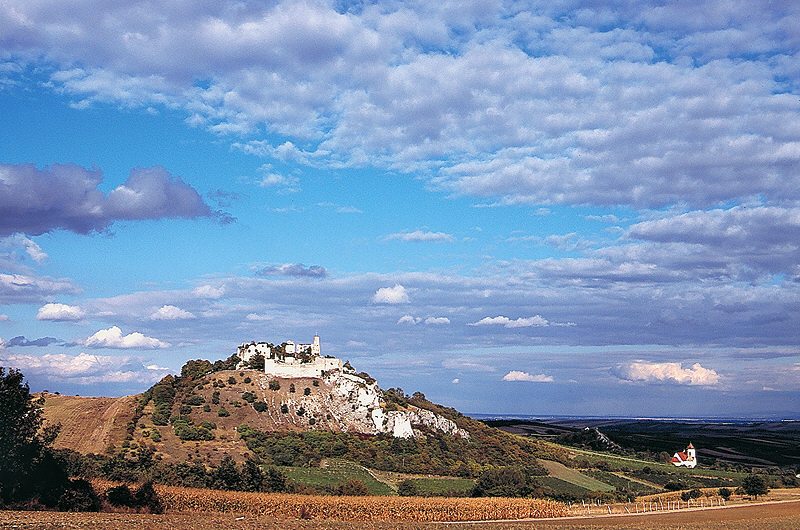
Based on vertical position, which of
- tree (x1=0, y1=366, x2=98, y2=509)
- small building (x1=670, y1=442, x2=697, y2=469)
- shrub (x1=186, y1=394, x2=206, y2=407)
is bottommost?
small building (x1=670, y1=442, x2=697, y2=469)

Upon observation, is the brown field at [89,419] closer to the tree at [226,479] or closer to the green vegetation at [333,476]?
the green vegetation at [333,476]

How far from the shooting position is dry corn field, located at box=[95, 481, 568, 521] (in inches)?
2579

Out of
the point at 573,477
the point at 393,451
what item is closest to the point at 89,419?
the point at 393,451

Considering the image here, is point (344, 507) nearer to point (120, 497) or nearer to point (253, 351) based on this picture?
point (120, 497)

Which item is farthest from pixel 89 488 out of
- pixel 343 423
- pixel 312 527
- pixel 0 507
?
pixel 343 423

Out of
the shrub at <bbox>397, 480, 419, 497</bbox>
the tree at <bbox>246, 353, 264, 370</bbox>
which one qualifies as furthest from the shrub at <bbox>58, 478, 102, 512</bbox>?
the tree at <bbox>246, 353, 264, 370</bbox>

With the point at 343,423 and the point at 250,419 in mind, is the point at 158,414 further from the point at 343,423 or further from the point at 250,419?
the point at 343,423

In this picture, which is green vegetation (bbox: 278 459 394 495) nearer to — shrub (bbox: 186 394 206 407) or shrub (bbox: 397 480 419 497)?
shrub (bbox: 397 480 419 497)

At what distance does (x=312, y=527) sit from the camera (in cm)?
5212

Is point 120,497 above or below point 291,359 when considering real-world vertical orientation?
below

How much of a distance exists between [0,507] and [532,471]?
3260 inches

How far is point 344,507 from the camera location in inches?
2749

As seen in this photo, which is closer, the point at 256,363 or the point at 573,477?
the point at 573,477

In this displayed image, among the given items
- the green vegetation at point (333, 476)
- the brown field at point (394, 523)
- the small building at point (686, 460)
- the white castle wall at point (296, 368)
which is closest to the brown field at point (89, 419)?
the white castle wall at point (296, 368)
